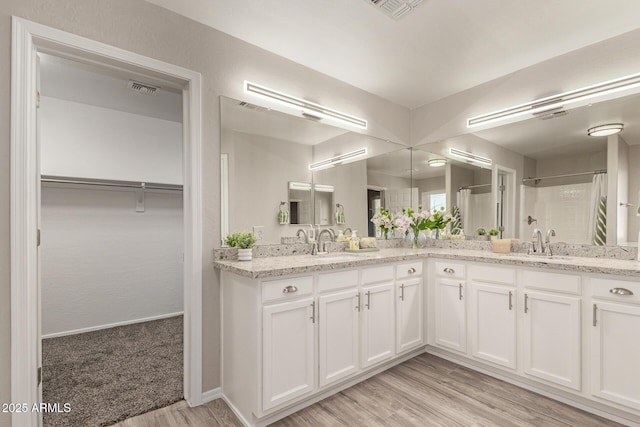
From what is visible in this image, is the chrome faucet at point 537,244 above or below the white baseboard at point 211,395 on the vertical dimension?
above

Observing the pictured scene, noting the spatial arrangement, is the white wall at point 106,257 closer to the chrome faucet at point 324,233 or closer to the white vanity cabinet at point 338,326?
the chrome faucet at point 324,233

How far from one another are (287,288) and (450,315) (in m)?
1.63

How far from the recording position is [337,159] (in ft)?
10.3

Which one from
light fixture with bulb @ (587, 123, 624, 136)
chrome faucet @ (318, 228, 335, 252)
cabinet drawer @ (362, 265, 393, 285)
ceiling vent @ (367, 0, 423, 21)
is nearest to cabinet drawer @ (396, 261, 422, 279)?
cabinet drawer @ (362, 265, 393, 285)

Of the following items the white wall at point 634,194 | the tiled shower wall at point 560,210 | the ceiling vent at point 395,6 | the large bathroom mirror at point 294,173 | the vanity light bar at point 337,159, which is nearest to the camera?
the ceiling vent at point 395,6

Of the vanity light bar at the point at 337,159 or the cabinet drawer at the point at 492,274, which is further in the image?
the vanity light bar at the point at 337,159

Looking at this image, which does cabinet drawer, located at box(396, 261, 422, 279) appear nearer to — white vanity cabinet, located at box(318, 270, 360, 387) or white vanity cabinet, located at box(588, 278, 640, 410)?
white vanity cabinet, located at box(318, 270, 360, 387)

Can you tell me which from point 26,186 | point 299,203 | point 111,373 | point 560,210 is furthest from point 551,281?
point 111,373

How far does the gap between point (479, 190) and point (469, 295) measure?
3.95 ft

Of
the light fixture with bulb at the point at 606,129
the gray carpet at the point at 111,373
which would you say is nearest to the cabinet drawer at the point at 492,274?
the light fixture with bulb at the point at 606,129

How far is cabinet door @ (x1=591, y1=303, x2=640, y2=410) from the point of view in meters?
1.83

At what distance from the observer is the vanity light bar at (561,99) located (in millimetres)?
2334

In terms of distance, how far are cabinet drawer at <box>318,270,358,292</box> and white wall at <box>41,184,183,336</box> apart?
283 cm

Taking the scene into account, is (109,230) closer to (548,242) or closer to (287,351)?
(287,351)
